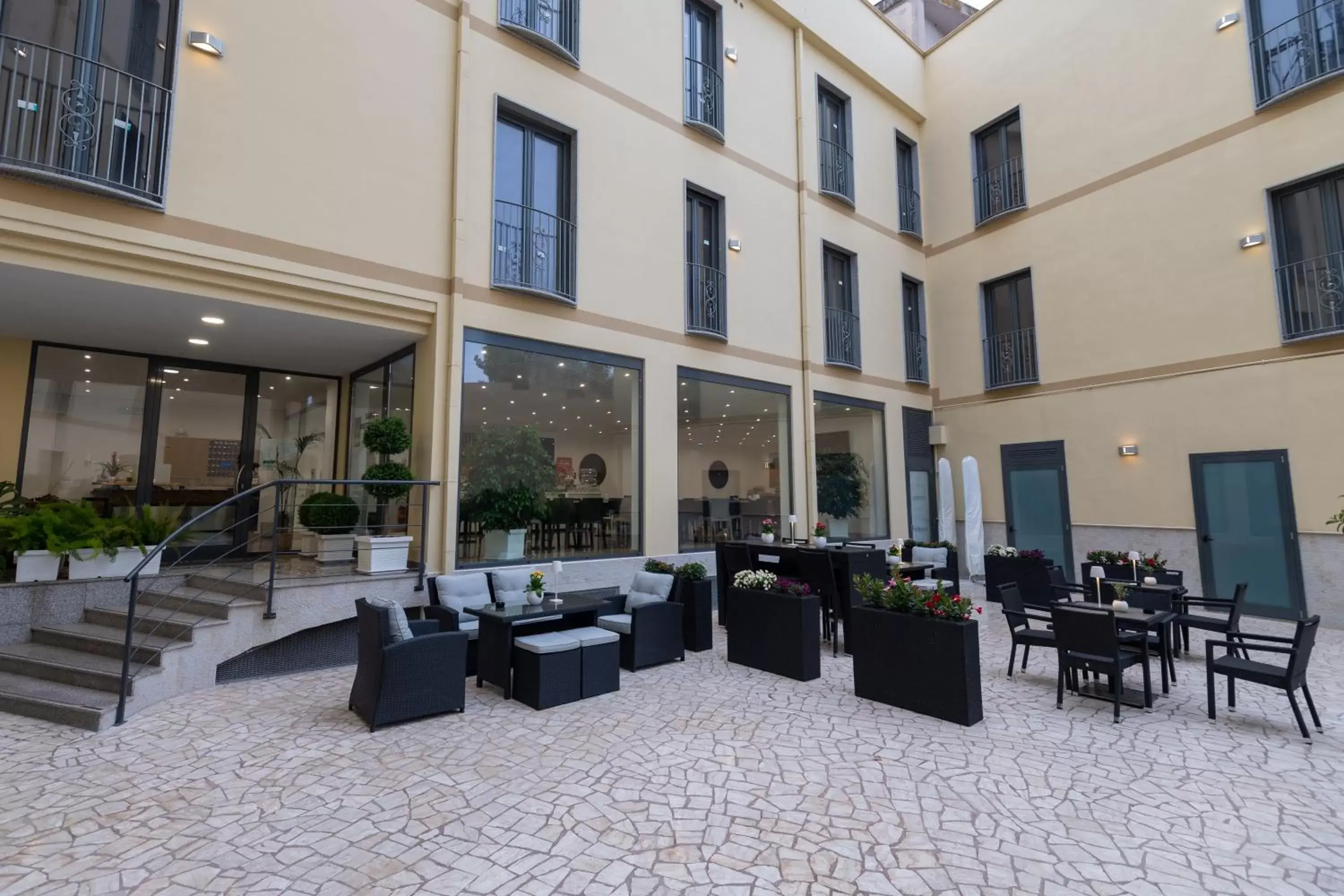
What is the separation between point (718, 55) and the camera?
408 inches

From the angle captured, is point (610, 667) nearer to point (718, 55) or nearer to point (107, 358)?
point (107, 358)

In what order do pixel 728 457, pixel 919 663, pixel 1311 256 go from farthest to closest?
1. pixel 728 457
2. pixel 1311 256
3. pixel 919 663

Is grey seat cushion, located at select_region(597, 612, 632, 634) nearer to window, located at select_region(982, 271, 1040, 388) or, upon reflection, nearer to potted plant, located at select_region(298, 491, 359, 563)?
potted plant, located at select_region(298, 491, 359, 563)

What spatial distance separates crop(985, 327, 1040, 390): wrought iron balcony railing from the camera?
11891 mm

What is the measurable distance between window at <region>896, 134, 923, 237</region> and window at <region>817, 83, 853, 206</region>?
66.1 inches

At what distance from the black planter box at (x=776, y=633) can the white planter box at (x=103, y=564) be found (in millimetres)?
5779

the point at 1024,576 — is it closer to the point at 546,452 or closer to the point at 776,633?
the point at 776,633

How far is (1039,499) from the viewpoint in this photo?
38.1 ft

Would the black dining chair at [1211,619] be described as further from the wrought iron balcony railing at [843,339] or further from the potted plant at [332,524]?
the potted plant at [332,524]

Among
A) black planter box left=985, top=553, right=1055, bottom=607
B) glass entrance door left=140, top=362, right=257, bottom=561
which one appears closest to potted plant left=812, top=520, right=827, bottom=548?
black planter box left=985, top=553, right=1055, bottom=607

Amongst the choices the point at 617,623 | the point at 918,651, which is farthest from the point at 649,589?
the point at 918,651

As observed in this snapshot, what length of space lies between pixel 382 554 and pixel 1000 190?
42.6ft

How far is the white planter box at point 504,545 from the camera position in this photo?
744 cm

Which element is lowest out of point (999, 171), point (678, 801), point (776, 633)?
point (678, 801)
